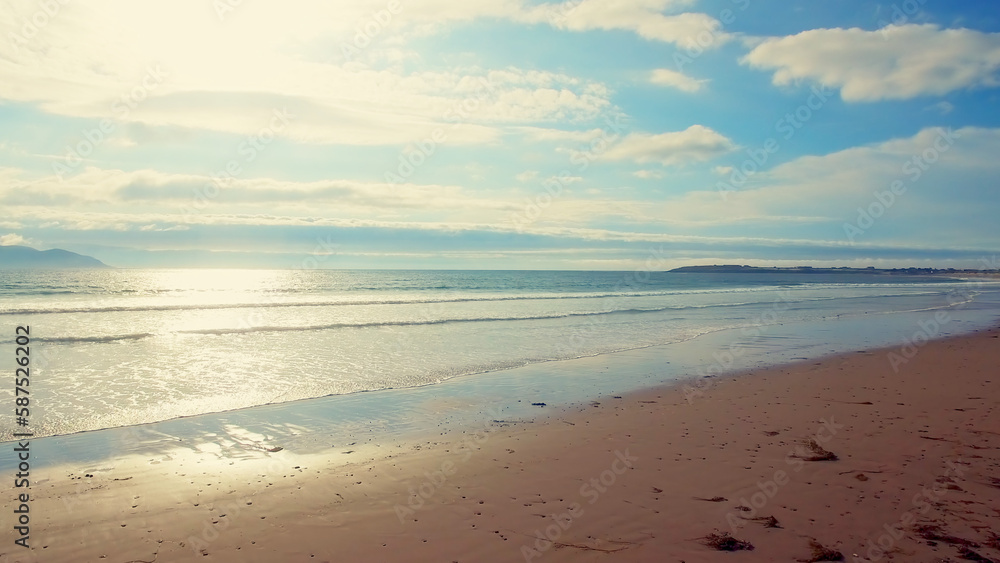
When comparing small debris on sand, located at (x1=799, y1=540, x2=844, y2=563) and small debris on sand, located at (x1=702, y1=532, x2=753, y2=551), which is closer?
small debris on sand, located at (x1=799, y1=540, x2=844, y2=563)

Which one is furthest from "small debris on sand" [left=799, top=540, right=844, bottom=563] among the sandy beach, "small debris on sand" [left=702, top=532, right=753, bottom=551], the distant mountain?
the distant mountain

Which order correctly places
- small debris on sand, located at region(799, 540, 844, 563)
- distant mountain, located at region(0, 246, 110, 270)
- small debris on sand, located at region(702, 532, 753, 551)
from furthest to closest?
distant mountain, located at region(0, 246, 110, 270)
small debris on sand, located at region(702, 532, 753, 551)
small debris on sand, located at region(799, 540, 844, 563)

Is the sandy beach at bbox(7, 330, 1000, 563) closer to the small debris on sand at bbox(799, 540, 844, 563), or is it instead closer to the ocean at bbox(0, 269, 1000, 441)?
the small debris on sand at bbox(799, 540, 844, 563)

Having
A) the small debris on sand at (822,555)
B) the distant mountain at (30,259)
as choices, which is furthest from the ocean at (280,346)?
the distant mountain at (30,259)

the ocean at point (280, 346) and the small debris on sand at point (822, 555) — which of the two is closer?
the small debris on sand at point (822, 555)

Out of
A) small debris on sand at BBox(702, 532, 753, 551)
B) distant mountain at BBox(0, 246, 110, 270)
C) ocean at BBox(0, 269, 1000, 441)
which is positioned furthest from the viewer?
distant mountain at BBox(0, 246, 110, 270)

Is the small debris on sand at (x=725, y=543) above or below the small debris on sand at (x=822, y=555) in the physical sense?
below

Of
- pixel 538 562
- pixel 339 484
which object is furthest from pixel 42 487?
pixel 538 562

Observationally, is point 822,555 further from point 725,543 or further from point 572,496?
point 572,496

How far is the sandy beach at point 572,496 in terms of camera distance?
5.25 metres

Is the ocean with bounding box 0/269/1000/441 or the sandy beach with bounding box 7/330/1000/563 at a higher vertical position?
the sandy beach with bounding box 7/330/1000/563

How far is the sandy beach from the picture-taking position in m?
5.25

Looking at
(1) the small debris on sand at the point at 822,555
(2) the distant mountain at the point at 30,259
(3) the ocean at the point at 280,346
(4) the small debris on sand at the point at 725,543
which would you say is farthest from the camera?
(2) the distant mountain at the point at 30,259

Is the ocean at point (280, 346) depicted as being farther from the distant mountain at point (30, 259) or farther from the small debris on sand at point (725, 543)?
the distant mountain at point (30, 259)
